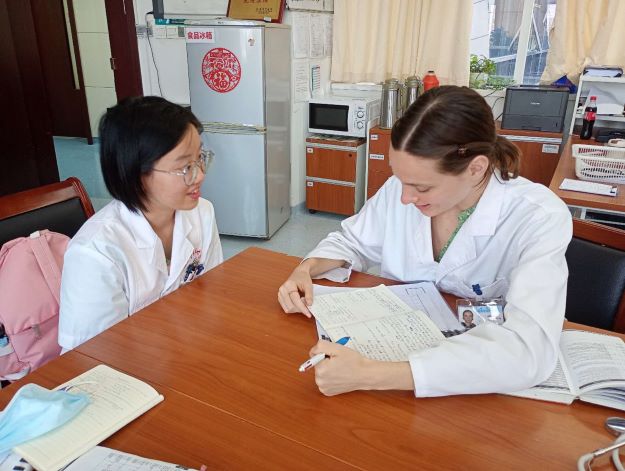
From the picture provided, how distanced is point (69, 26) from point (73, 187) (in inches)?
213

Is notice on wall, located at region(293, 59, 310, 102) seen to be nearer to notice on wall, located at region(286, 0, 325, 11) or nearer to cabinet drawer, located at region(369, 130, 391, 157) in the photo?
notice on wall, located at region(286, 0, 325, 11)

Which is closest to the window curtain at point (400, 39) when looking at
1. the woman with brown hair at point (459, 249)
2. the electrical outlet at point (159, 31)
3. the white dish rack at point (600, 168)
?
the electrical outlet at point (159, 31)

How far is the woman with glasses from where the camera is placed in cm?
119

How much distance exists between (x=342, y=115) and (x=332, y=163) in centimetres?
38

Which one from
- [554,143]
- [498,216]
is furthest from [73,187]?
[554,143]

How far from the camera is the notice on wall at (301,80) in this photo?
3.69 metres

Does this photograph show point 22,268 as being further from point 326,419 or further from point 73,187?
Result: point 326,419

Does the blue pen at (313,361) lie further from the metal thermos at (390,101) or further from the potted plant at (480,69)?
the potted plant at (480,69)

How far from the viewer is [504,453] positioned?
0.76 metres

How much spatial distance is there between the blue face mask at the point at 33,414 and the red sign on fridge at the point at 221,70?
270 centimetres

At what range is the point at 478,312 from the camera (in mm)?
1129

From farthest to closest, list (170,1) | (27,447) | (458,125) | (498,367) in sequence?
1. (170,1)
2. (458,125)
3. (498,367)
4. (27,447)

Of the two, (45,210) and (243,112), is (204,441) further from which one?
(243,112)

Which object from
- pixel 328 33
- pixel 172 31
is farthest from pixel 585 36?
pixel 172 31
